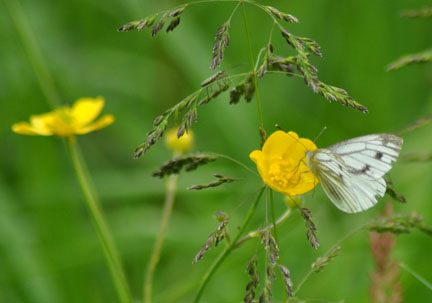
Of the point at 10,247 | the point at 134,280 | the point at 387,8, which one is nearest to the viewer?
the point at 10,247

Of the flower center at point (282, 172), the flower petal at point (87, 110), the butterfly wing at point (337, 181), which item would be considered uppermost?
the flower petal at point (87, 110)

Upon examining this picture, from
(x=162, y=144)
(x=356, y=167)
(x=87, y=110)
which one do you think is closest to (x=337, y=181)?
(x=356, y=167)

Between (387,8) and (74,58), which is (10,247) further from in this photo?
(387,8)

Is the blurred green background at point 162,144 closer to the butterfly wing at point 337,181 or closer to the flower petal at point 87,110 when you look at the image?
the flower petal at point 87,110

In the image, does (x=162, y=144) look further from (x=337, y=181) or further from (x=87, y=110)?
(x=337, y=181)

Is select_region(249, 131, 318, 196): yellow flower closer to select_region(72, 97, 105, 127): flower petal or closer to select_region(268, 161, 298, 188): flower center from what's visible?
select_region(268, 161, 298, 188): flower center

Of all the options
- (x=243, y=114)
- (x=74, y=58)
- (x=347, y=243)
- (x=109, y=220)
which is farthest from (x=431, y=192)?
(x=74, y=58)

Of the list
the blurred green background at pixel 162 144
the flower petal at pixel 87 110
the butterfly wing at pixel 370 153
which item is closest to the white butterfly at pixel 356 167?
the butterfly wing at pixel 370 153
